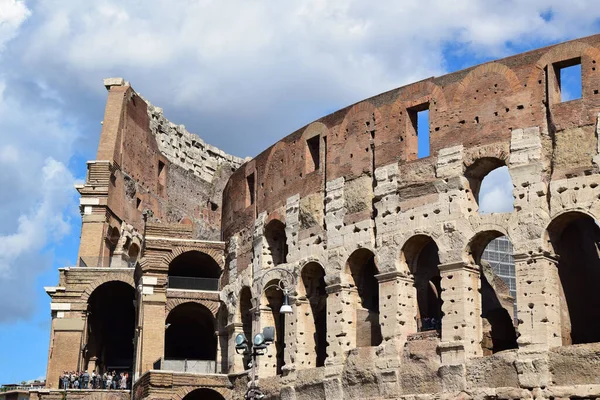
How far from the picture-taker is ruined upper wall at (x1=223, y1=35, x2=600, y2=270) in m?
22.6

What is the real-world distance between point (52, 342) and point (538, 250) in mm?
18924

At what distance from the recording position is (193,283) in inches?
1329

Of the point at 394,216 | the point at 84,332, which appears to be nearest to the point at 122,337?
the point at 84,332

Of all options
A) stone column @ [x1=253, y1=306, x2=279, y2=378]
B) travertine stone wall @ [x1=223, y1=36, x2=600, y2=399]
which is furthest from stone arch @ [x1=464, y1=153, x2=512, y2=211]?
stone column @ [x1=253, y1=306, x2=279, y2=378]

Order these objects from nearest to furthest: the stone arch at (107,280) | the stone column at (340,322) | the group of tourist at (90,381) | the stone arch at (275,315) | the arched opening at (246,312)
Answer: the stone column at (340,322) → the stone arch at (275,315) → the arched opening at (246,312) → the group of tourist at (90,381) → the stone arch at (107,280)

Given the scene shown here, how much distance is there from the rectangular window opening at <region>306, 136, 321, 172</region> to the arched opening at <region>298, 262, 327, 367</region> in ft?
9.93

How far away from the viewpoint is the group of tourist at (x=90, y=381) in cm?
3264

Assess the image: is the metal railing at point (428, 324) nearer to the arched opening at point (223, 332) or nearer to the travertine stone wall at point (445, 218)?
the travertine stone wall at point (445, 218)

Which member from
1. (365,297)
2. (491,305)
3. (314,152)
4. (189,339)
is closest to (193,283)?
(189,339)

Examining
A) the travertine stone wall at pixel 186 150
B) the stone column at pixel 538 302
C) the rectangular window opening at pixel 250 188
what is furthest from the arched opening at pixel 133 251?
the stone column at pixel 538 302

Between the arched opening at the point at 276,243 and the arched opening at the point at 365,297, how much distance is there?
12.2 ft

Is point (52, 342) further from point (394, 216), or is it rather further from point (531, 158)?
point (531, 158)

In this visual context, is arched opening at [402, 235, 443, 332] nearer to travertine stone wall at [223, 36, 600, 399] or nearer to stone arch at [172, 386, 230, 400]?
travertine stone wall at [223, 36, 600, 399]

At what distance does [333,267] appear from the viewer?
2695cm
